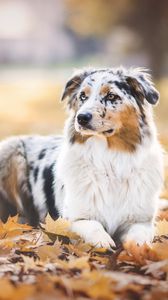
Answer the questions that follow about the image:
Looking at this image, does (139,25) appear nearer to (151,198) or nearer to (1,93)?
(1,93)

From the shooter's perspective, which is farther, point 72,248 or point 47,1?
point 47,1

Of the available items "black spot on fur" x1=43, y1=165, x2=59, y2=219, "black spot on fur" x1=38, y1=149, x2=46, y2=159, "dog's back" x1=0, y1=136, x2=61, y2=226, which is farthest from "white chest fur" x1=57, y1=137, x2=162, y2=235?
"black spot on fur" x1=38, y1=149, x2=46, y2=159

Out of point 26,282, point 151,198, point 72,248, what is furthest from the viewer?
point 151,198

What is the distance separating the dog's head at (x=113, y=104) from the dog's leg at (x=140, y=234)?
72cm

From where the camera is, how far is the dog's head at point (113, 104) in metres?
6.04

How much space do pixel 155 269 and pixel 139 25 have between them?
29.4 meters

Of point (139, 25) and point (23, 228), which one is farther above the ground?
point (139, 25)

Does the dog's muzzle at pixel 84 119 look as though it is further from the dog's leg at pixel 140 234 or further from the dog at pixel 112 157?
the dog's leg at pixel 140 234

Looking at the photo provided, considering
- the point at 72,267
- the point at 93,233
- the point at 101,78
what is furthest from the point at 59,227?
the point at 101,78

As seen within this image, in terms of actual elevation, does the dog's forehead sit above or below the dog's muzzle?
above

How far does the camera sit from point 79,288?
4207 mm

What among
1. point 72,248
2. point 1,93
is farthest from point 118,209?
point 1,93

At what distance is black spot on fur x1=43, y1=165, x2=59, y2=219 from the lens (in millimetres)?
7094

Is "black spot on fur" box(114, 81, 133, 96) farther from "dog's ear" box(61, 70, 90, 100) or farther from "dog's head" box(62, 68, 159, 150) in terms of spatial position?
"dog's ear" box(61, 70, 90, 100)
